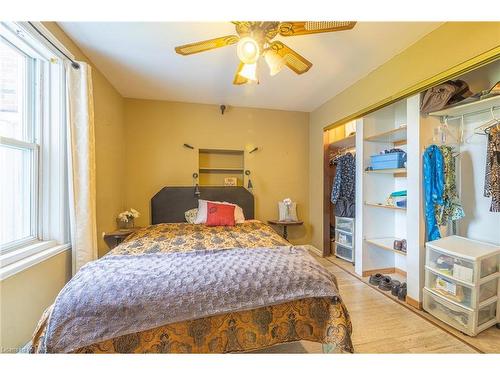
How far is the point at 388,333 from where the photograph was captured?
1.66 m

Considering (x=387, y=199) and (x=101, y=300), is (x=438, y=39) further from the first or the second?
(x=101, y=300)

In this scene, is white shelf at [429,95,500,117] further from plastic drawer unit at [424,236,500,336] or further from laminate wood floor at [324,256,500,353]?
laminate wood floor at [324,256,500,353]

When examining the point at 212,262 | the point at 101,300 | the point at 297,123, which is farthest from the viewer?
the point at 297,123

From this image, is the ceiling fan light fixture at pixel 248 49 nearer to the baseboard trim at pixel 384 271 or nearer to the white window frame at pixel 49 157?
the white window frame at pixel 49 157

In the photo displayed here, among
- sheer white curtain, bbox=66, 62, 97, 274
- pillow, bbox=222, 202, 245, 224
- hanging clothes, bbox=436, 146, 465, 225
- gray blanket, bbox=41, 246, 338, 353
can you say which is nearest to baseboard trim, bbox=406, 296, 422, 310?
hanging clothes, bbox=436, 146, 465, 225

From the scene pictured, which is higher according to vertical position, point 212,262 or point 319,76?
point 319,76

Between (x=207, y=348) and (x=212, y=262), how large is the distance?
1.53ft

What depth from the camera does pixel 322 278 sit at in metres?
1.33

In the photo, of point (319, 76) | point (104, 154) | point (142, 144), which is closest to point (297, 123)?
point (319, 76)

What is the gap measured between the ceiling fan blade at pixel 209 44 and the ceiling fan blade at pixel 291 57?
0.28 meters

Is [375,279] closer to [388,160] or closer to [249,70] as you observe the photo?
[388,160]

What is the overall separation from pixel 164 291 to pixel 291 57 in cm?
180

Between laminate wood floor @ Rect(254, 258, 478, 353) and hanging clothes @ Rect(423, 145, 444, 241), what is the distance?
2.44 ft

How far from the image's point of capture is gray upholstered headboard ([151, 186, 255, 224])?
3.23 m
